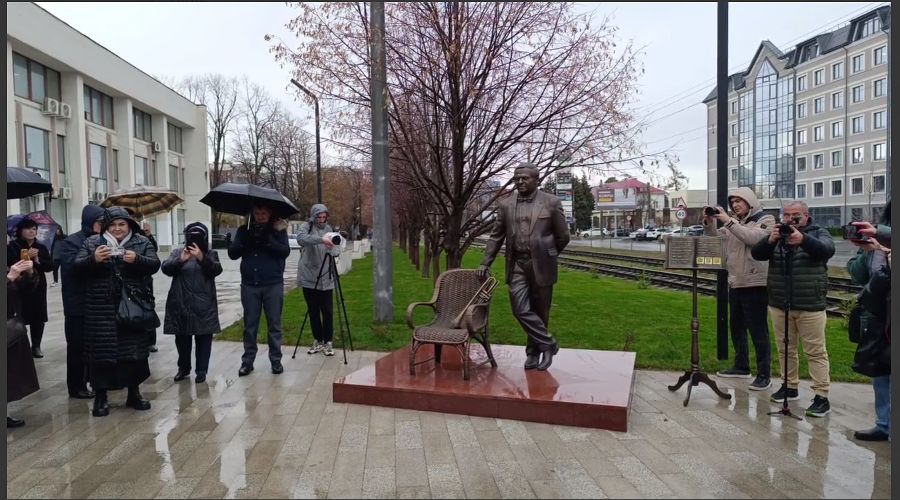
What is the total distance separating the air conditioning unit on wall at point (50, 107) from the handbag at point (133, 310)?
29093 millimetres

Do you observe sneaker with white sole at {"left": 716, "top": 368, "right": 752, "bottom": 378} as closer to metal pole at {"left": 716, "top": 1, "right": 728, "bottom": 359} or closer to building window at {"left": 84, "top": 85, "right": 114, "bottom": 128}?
metal pole at {"left": 716, "top": 1, "right": 728, "bottom": 359}

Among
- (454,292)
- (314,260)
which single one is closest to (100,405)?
(314,260)

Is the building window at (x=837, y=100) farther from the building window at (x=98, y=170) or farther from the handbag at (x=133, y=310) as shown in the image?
the handbag at (x=133, y=310)

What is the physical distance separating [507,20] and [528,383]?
522cm

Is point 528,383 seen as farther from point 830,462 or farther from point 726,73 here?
point 726,73

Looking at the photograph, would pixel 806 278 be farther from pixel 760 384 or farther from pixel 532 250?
pixel 532 250

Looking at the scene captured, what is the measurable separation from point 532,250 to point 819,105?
67.8 metres

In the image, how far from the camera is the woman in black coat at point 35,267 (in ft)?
23.2

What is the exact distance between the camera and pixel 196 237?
6.54 m

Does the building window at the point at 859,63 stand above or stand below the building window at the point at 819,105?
above

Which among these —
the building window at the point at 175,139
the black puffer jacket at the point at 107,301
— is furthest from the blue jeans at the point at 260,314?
the building window at the point at 175,139

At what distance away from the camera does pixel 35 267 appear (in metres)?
6.67

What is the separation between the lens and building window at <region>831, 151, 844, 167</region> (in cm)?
5831

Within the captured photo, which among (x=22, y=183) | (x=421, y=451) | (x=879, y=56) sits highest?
(x=879, y=56)
